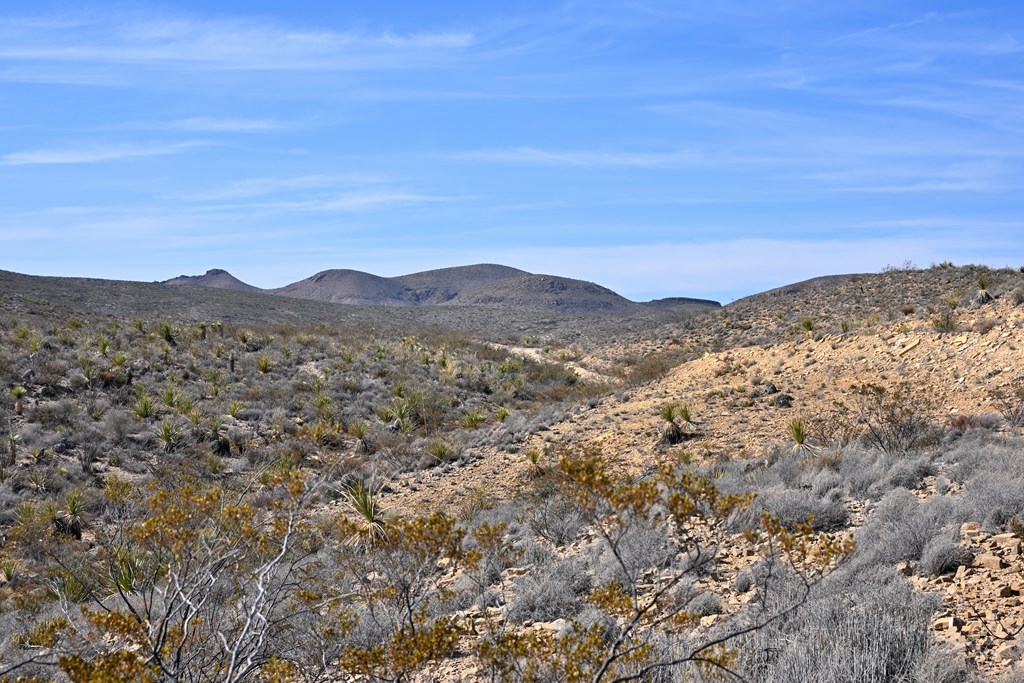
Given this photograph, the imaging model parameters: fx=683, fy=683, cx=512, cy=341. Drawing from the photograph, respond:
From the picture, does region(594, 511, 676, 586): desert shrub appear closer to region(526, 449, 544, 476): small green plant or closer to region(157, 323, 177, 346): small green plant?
region(526, 449, 544, 476): small green plant

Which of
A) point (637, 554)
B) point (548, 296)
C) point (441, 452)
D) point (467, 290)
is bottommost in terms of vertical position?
point (441, 452)

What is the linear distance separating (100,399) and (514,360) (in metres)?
15.4

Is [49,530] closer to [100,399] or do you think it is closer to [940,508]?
[100,399]

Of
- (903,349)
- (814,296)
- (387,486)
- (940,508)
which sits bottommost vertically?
(387,486)

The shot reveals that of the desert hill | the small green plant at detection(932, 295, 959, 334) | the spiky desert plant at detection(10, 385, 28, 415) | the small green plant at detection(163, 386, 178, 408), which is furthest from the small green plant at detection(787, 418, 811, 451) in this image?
the spiky desert plant at detection(10, 385, 28, 415)

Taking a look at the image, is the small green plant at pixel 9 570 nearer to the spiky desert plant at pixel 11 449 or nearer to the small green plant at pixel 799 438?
the spiky desert plant at pixel 11 449

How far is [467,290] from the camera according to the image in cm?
12075

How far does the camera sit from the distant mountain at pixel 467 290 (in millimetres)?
106188

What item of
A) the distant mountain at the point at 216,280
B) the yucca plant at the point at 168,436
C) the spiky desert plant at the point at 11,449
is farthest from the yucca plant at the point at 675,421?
the distant mountain at the point at 216,280

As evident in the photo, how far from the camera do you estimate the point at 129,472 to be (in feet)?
46.8

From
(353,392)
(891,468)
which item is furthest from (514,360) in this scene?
(891,468)

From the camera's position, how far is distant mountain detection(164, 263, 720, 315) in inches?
4181

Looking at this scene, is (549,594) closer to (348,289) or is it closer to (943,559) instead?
(943,559)

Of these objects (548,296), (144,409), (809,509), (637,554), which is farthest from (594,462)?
(548,296)
